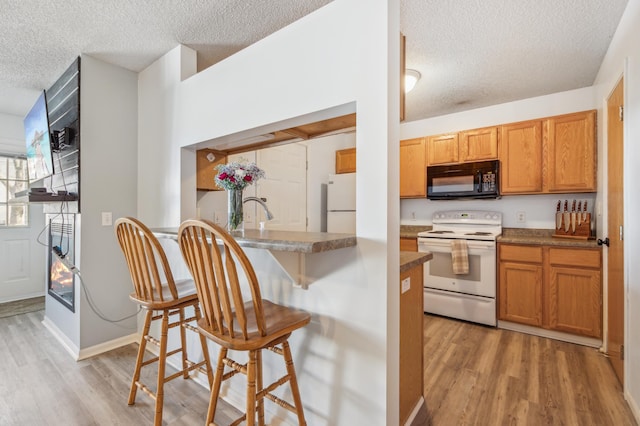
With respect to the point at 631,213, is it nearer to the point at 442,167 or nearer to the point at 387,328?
the point at 387,328

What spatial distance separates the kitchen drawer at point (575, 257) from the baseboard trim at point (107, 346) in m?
3.88

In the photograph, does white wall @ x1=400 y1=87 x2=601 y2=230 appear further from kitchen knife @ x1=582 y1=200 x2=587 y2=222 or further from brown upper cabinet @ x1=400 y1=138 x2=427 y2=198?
brown upper cabinet @ x1=400 y1=138 x2=427 y2=198

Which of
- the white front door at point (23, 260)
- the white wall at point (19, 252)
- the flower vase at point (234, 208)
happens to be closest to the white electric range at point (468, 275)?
the flower vase at point (234, 208)

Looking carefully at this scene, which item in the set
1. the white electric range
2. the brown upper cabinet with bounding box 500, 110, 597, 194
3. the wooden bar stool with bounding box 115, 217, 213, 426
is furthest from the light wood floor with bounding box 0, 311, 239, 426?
the brown upper cabinet with bounding box 500, 110, 597, 194

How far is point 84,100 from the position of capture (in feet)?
8.25

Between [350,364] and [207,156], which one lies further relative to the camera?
[207,156]

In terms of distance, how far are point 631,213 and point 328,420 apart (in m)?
2.10

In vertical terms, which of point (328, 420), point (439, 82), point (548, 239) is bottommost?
point (328, 420)

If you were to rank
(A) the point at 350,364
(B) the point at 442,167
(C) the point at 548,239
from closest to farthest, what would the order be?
(A) the point at 350,364, (C) the point at 548,239, (B) the point at 442,167

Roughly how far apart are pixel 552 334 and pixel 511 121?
2.26 metres

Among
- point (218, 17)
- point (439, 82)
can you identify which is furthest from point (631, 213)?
point (218, 17)

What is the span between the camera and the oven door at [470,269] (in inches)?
121

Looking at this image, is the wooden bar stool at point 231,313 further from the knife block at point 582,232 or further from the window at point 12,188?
the window at point 12,188

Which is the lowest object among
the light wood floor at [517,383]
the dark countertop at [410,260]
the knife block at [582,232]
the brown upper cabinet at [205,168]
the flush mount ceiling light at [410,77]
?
the light wood floor at [517,383]
